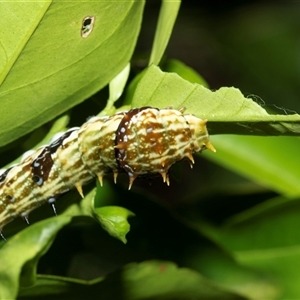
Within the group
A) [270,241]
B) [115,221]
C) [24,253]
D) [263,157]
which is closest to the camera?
[115,221]

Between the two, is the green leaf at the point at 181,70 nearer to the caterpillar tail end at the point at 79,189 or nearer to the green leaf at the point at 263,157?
the green leaf at the point at 263,157

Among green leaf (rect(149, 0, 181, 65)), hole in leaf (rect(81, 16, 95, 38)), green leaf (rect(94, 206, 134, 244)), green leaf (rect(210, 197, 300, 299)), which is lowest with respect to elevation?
green leaf (rect(210, 197, 300, 299))

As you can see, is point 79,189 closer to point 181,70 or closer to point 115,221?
point 115,221

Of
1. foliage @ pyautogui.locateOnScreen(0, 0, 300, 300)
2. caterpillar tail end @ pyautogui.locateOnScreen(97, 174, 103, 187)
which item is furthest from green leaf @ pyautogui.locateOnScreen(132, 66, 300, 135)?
caterpillar tail end @ pyautogui.locateOnScreen(97, 174, 103, 187)

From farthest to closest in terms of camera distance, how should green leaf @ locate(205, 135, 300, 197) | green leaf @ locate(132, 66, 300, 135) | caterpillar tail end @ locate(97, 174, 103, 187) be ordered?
green leaf @ locate(205, 135, 300, 197) < caterpillar tail end @ locate(97, 174, 103, 187) < green leaf @ locate(132, 66, 300, 135)

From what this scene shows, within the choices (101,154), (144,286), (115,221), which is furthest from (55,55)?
(144,286)

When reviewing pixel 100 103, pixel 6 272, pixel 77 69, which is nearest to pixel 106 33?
pixel 77 69

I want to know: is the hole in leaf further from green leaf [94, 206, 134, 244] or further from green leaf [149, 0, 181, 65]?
green leaf [94, 206, 134, 244]

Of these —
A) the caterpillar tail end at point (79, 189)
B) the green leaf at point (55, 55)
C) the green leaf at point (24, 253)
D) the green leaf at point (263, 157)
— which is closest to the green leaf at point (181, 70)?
the green leaf at point (263, 157)
